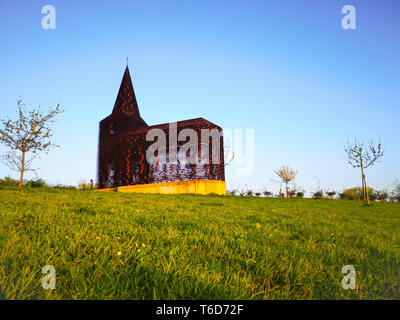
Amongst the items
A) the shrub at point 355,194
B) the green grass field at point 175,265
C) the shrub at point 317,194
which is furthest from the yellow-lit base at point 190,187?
the shrub at point 355,194

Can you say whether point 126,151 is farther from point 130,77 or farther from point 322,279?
point 322,279

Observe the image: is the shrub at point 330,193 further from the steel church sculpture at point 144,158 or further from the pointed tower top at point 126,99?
the pointed tower top at point 126,99

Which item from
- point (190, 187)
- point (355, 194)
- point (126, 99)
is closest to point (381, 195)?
point (355, 194)

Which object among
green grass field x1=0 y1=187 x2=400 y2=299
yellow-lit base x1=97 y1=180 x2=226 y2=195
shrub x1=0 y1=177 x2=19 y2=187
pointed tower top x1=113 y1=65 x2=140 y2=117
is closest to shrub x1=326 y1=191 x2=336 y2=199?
yellow-lit base x1=97 y1=180 x2=226 y2=195

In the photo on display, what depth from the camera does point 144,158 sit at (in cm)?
1953

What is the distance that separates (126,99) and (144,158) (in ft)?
25.2

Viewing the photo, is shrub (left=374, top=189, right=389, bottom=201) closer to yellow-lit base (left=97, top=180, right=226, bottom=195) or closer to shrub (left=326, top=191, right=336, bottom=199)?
shrub (left=326, top=191, right=336, bottom=199)

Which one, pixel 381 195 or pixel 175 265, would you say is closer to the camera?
pixel 175 265

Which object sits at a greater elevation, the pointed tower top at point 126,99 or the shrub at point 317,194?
the pointed tower top at point 126,99

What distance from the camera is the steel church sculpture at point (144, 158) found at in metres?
17.0

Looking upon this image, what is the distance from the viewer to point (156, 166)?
1855 cm

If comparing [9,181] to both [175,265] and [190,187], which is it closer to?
[190,187]
